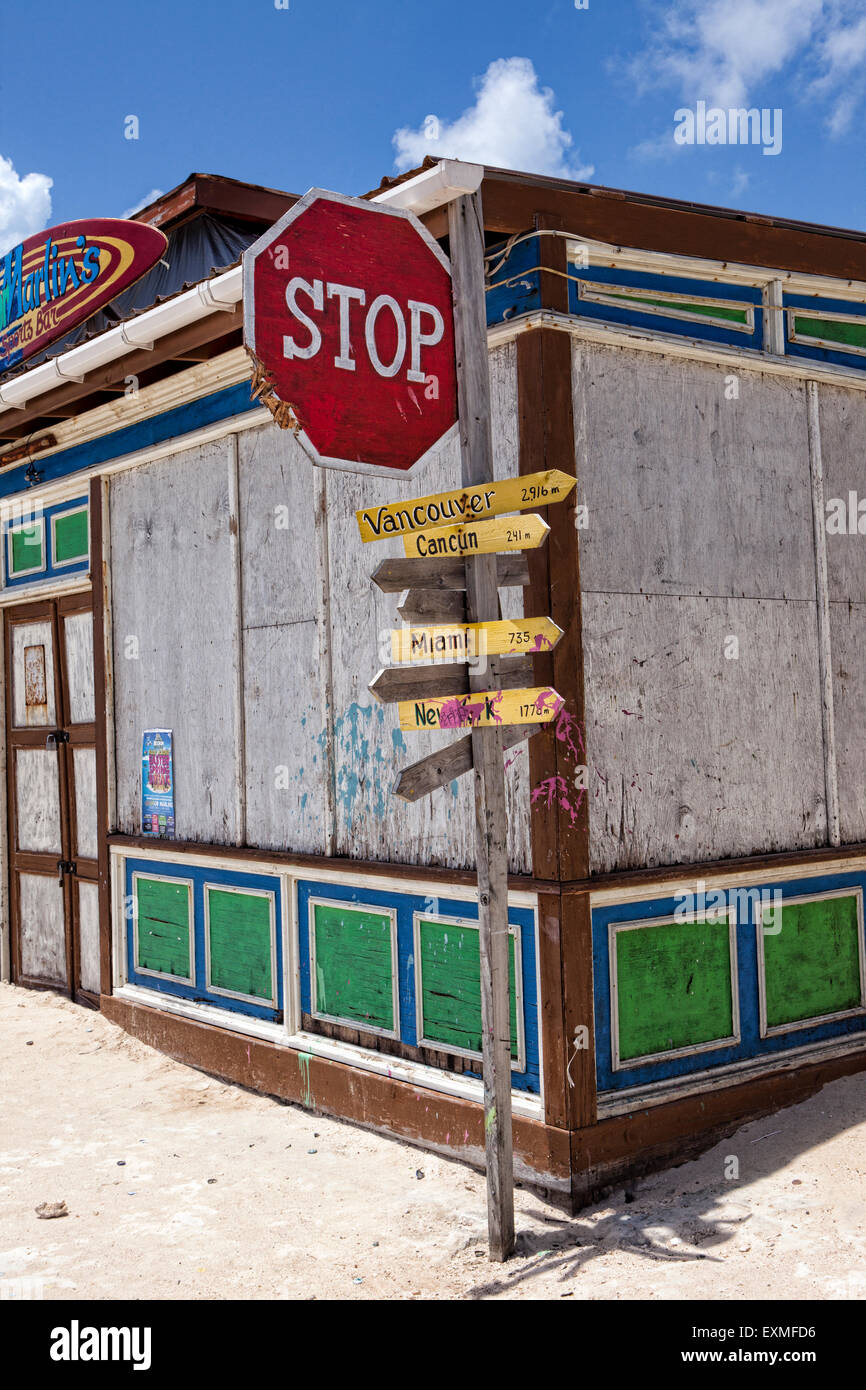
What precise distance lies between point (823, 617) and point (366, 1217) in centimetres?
323

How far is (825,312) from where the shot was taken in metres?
5.35

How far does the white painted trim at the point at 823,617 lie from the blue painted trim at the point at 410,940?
5.52ft

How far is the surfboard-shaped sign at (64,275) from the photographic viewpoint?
6.48 metres

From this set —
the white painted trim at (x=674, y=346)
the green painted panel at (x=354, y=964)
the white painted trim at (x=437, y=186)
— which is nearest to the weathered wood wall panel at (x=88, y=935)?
the green painted panel at (x=354, y=964)

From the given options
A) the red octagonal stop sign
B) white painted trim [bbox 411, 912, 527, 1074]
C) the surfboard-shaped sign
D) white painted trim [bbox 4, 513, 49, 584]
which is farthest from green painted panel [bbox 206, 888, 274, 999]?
the surfboard-shaped sign

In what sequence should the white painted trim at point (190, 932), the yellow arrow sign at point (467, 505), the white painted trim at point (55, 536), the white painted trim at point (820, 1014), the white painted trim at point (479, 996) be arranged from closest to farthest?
1. the yellow arrow sign at point (467, 505)
2. the white painted trim at point (479, 996)
3. the white painted trim at point (820, 1014)
4. the white painted trim at point (190, 932)
5. the white painted trim at point (55, 536)

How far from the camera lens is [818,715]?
17.0 feet

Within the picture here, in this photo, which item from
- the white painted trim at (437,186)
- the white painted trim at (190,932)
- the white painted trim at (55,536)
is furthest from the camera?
the white painted trim at (55,536)

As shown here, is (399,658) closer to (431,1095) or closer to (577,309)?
(577,309)

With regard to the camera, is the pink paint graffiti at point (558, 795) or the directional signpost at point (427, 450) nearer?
the directional signpost at point (427, 450)

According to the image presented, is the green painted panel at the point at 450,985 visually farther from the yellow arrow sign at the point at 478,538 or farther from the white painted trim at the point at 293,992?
the yellow arrow sign at the point at 478,538

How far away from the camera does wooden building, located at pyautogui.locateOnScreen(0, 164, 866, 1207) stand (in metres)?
4.40

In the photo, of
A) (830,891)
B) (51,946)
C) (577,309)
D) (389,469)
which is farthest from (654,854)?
(51,946)

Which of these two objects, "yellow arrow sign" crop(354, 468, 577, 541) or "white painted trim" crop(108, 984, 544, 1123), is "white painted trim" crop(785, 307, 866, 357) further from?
"white painted trim" crop(108, 984, 544, 1123)
